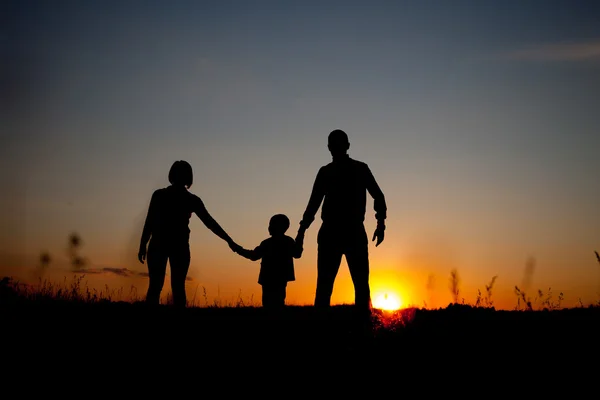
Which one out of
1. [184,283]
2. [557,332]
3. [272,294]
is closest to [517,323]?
[557,332]

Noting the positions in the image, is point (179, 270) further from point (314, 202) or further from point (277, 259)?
point (314, 202)

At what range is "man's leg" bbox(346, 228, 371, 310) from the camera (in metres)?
9.09

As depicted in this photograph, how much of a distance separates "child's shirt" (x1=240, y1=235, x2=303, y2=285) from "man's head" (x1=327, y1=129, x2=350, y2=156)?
2.08 meters

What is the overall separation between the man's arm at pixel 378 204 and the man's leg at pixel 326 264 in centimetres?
65

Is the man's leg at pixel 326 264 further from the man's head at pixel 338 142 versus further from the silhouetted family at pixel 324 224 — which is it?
the man's head at pixel 338 142

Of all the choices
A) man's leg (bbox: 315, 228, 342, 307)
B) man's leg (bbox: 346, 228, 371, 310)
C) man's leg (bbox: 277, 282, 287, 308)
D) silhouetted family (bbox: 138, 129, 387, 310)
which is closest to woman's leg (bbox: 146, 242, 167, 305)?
silhouetted family (bbox: 138, 129, 387, 310)

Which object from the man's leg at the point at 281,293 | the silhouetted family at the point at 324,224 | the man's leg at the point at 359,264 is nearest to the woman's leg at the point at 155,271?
the silhouetted family at the point at 324,224

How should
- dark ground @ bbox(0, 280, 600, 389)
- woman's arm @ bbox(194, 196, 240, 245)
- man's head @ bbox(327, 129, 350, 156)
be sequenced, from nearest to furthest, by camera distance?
dark ground @ bbox(0, 280, 600, 389)
man's head @ bbox(327, 129, 350, 156)
woman's arm @ bbox(194, 196, 240, 245)

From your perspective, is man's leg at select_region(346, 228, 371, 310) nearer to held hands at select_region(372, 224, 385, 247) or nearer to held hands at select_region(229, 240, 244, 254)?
held hands at select_region(372, 224, 385, 247)

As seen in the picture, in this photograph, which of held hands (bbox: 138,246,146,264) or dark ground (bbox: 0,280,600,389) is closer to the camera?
dark ground (bbox: 0,280,600,389)

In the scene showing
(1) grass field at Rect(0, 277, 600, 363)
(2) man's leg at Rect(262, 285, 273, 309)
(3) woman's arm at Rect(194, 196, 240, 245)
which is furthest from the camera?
(2) man's leg at Rect(262, 285, 273, 309)

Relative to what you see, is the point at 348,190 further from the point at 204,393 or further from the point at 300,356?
the point at 204,393

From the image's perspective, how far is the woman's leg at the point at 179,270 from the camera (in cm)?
958

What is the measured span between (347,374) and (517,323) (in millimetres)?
4176
